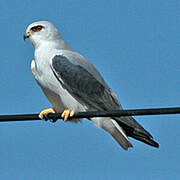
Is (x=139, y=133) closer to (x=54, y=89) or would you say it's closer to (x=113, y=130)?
(x=113, y=130)

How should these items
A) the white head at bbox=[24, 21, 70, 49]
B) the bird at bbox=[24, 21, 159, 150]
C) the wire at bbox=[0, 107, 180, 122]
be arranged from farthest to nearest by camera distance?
the white head at bbox=[24, 21, 70, 49], the bird at bbox=[24, 21, 159, 150], the wire at bbox=[0, 107, 180, 122]

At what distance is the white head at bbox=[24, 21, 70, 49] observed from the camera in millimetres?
7535

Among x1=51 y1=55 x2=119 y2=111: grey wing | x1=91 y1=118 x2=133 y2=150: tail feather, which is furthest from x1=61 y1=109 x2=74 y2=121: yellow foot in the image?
x1=91 y1=118 x2=133 y2=150: tail feather

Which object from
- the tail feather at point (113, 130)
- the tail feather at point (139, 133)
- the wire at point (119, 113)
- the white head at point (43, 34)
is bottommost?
the wire at point (119, 113)

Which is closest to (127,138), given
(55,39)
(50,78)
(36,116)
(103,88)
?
(103,88)

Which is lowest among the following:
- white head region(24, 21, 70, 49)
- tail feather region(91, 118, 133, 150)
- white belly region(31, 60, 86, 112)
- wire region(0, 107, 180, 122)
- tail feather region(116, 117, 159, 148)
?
wire region(0, 107, 180, 122)

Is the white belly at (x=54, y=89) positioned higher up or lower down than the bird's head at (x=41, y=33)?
lower down

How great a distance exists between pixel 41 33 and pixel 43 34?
54 mm

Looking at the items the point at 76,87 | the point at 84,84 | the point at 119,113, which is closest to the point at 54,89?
the point at 76,87

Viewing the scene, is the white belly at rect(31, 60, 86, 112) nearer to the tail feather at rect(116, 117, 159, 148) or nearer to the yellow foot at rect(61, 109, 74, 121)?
the yellow foot at rect(61, 109, 74, 121)

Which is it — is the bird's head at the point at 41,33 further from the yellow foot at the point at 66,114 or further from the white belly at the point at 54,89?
the yellow foot at the point at 66,114

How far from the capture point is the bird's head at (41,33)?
7.57 meters

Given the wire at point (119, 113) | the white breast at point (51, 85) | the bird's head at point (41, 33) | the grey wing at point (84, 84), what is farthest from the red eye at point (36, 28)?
the wire at point (119, 113)

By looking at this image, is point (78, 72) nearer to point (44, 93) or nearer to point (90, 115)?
point (44, 93)
